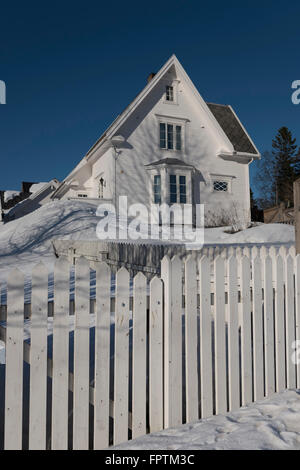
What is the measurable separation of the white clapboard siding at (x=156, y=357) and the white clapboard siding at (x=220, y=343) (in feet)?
1.80

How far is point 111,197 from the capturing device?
1995 centimetres

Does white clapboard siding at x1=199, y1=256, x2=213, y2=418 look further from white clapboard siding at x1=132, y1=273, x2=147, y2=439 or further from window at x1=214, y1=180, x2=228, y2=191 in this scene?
window at x1=214, y1=180, x2=228, y2=191

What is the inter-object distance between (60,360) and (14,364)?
30 centimetres

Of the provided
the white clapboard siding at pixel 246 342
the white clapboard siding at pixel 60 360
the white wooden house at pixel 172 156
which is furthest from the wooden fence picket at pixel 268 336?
the white wooden house at pixel 172 156

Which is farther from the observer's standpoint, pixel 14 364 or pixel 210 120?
pixel 210 120

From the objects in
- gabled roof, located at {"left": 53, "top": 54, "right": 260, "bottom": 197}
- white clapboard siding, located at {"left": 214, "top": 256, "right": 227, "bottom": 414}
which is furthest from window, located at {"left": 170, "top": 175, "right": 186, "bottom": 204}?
white clapboard siding, located at {"left": 214, "top": 256, "right": 227, "bottom": 414}

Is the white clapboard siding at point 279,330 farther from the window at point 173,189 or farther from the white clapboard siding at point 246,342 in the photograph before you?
the window at point 173,189

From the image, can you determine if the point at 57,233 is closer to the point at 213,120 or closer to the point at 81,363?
the point at 213,120

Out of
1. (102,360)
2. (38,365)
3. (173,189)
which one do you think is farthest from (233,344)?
(173,189)

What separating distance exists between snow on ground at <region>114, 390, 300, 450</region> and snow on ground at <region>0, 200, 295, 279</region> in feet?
33.3

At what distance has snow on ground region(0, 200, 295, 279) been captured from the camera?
551 inches

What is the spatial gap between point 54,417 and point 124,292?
3.23 ft

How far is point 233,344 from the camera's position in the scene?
3090 mm
